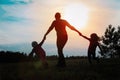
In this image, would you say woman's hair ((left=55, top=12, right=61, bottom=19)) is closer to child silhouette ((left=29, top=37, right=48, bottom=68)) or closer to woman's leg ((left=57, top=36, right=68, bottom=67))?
woman's leg ((left=57, top=36, right=68, bottom=67))

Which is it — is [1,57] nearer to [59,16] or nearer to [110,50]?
[59,16]

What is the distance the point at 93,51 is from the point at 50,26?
4267 mm

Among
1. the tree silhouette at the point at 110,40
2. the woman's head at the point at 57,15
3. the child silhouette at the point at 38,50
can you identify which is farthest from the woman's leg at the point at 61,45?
the tree silhouette at the point at 110,40

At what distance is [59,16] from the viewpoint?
61.3ft

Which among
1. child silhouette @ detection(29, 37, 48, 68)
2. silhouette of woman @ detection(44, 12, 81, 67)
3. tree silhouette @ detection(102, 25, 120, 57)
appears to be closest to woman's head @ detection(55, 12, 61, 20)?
silhouette of woman @ detection(44, 12, 81, 67)

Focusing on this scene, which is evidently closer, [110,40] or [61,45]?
[61,45]

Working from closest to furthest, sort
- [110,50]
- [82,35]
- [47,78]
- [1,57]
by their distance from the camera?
1. [47,78]
2. [82,35]
3. [1,57]
4. [110,50]

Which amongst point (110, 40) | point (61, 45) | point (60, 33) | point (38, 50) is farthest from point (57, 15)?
point (110, 40)

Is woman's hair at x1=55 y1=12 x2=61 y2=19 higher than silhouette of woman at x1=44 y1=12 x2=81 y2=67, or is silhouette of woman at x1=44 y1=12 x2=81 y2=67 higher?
woman's hair at x1=55 y1=12 x2=61 y2=19

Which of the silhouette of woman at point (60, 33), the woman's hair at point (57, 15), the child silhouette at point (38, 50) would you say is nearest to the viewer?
the woman's hair at point (57, 15)

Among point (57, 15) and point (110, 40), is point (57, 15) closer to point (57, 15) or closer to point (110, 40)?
point (57, 15)

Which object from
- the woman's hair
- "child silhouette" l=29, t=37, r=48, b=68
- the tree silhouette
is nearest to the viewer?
the woman's hair

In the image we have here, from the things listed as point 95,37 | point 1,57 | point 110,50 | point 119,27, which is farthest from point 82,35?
point 119,27

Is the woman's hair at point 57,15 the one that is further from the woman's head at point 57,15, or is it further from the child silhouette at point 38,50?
the child silhouette at point 38,50
